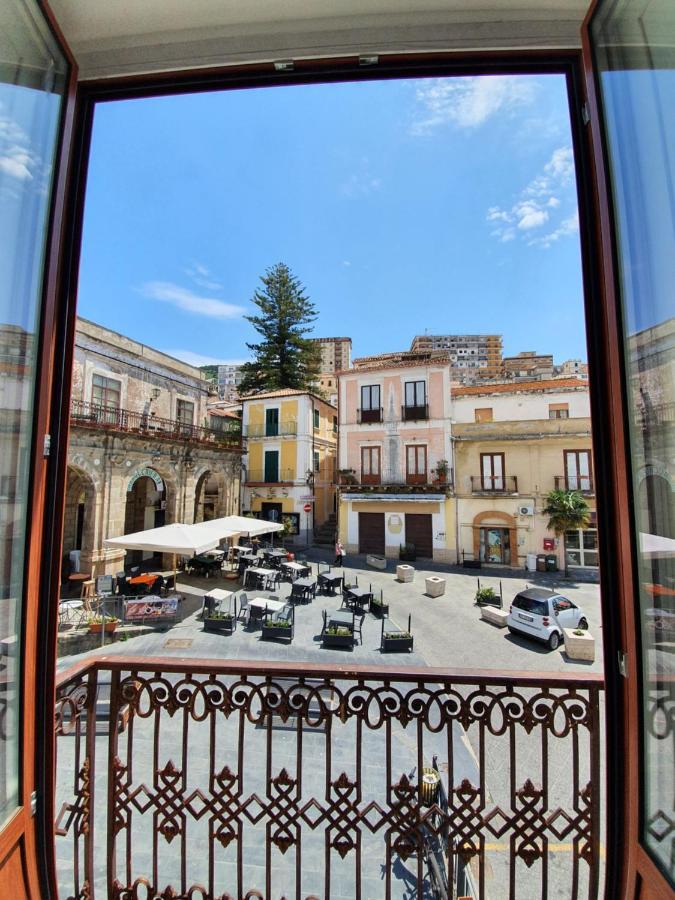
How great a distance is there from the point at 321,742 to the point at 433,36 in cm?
596

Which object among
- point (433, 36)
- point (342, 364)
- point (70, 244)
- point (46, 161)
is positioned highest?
point (342, 364)

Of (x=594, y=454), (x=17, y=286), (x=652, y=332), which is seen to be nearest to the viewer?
(x=652, y=332)

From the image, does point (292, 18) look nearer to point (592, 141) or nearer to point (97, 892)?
point (592, 141)

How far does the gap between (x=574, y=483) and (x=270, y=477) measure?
1366 cm

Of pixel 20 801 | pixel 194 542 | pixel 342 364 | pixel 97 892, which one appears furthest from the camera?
pixel 342 364

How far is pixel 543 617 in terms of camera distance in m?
8.23

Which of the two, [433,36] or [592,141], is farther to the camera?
[433,36]

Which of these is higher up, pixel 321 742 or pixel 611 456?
pixel 611 456

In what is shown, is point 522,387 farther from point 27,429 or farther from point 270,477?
point 27,429

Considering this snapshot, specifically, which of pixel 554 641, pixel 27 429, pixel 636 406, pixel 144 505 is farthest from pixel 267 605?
pixel 144 505

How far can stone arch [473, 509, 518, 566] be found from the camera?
15.6 m

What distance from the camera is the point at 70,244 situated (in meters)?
1.75

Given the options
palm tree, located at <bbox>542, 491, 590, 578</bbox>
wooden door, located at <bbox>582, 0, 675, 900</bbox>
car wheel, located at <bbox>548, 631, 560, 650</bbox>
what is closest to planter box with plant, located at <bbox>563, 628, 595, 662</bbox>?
car wheel, located at <bbox>548, 631, 560, 650</bbox>

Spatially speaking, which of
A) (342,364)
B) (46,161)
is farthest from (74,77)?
(342,364)
